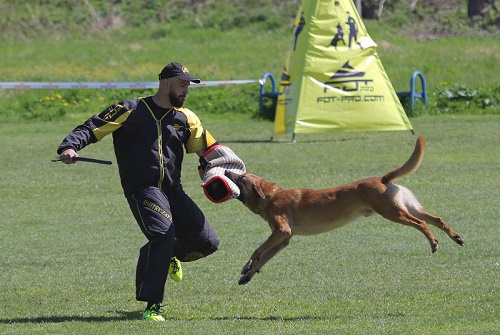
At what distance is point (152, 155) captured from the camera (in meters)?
6.57

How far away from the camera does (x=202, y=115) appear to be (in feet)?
79.0

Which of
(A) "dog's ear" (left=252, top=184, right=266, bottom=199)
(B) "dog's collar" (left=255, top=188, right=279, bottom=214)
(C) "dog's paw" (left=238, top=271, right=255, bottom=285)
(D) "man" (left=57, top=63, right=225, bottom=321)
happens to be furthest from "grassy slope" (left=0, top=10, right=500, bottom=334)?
(A) "dog's ear" (left=252, top=184, right=266, bottom=199)

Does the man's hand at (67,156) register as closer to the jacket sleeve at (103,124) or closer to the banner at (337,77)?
the jacket sleeve at (103,124)

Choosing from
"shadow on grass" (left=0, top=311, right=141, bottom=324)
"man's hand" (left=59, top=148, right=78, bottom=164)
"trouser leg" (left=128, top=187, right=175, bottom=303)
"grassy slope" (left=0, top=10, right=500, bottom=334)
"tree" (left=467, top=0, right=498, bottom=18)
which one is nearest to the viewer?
"man's hand" (left=59, top=148, right=78, bottom=164)

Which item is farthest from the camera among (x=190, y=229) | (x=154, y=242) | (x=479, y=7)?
(x=479, y=7)

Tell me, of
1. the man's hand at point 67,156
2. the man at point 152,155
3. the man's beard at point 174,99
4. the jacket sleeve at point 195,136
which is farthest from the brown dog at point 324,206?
the man's hand at point 67,156

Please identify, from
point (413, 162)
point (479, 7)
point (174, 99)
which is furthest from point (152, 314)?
point (479, 7)

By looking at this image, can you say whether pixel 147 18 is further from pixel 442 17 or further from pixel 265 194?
pixel 265 194

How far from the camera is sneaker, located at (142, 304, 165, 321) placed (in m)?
6.63

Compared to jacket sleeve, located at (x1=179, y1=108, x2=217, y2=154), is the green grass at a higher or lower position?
lower

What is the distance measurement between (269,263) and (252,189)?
1776mm

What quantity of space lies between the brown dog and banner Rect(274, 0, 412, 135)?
10.4 metres

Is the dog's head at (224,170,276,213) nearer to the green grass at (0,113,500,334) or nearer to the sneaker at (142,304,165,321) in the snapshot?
the green grass at (0,113,500,334)

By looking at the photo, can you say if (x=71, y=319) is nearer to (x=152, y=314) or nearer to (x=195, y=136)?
(x=152, y=314)
